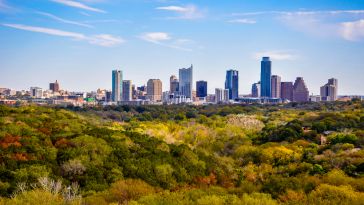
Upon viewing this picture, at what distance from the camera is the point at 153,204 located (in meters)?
17.5

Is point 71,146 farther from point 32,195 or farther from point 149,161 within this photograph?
point 32,195

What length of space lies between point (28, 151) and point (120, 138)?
838cm

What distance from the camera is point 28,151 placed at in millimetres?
27484

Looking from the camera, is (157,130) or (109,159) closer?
(109,159)

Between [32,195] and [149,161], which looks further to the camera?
[149,161]

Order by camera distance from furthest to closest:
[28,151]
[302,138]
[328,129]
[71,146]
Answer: [328,129]
[302,138]
[71,146]
[28,151]

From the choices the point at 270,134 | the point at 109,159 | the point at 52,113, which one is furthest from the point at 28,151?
the point at 270,134

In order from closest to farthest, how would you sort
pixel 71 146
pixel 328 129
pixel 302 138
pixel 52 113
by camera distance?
pixel 71 146, pixel 52 113, pixel 302 138, pixel 328 129

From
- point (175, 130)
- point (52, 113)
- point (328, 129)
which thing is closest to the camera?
point (52, 113)

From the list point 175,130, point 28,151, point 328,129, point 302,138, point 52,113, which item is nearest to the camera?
point 28,151

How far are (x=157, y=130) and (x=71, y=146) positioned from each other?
26.0 m

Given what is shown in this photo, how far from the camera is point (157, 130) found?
55.2m

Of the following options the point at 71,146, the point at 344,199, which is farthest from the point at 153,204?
the point at 71,146

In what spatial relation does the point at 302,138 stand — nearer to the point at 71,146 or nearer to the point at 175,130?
the point at 175,130
